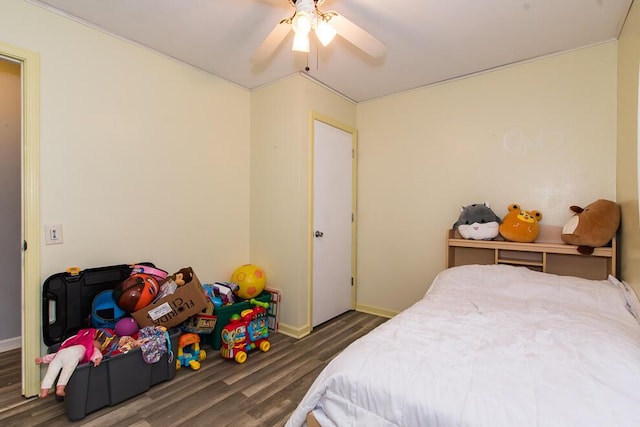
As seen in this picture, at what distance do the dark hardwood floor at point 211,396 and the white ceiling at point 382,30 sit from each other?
241 centimetres

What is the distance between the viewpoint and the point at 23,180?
184 cm

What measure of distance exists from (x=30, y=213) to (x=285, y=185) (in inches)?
71.1

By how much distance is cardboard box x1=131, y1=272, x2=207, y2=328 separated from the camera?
2.00 m

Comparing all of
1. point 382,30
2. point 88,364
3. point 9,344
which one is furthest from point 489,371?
point 9,344

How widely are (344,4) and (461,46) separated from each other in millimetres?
1055

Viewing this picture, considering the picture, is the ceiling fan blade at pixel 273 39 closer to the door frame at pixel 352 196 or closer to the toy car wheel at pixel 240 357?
the door frame at pixel 352 196

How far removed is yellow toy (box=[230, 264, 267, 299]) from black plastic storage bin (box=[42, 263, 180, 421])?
78cm

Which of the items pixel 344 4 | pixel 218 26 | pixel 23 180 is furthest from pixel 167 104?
pixel 344 4

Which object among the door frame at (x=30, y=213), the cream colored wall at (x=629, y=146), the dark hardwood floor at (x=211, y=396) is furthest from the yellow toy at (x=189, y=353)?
the cream colored wall at (x=629, y=146)

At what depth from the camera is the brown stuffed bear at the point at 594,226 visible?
2031 mm

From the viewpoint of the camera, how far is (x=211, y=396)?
189 cm

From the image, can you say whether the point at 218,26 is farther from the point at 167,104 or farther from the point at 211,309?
the point at 211,309

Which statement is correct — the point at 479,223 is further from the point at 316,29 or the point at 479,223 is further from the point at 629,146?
the point at 316,29

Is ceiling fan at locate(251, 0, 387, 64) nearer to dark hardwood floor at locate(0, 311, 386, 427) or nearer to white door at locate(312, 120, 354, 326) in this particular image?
white door at locate(312, 120, 354, 326)
